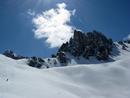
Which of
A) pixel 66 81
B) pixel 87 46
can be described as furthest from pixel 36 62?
pixel 66 81

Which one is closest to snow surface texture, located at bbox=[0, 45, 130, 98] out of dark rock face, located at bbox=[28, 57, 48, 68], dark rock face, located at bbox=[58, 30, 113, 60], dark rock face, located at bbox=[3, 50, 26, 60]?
dark rock face, located at bbox=[28, 57, 48, 68]

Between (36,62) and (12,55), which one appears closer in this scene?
(36,62)

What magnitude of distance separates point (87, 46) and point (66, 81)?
109683mm

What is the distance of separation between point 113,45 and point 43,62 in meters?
61.5

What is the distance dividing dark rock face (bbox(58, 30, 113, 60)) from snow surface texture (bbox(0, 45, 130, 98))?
288ft

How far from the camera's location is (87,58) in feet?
511

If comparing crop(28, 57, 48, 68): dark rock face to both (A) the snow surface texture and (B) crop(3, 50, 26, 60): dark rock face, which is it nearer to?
(B) crop(3, 50, 26, 60): dark rock face

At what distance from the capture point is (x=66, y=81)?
53.6m

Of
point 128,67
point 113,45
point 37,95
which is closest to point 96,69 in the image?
point 128,67

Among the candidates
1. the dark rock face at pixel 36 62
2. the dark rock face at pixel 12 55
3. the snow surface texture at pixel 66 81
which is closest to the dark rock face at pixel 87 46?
the dark rock face at pixel 36 62

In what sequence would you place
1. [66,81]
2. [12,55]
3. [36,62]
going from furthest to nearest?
[12,55] → [36,62] → [66,81]

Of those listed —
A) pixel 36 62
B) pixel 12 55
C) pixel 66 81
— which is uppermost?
pixel 12 55

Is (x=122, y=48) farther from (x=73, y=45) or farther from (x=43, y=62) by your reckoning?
(x=43, y=62)

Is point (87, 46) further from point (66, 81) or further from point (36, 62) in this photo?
point (66, 81)
